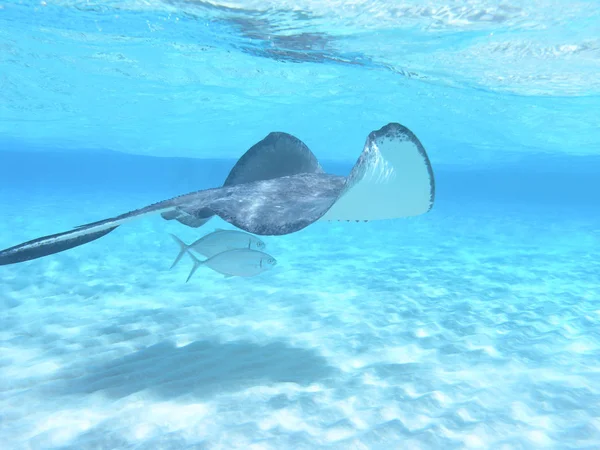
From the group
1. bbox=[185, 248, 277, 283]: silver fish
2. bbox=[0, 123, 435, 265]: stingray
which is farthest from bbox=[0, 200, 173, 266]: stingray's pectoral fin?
bbox=[185, 248, 277, 283]: silver fish

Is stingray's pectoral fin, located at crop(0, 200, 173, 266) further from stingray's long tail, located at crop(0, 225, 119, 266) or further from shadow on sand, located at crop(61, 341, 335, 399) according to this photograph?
shadow on sand, located at crop(61, 341, 335, 399)

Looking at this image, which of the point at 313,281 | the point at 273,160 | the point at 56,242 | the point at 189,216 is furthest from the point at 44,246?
the point at 313,281

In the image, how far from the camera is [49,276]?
31.7 feet

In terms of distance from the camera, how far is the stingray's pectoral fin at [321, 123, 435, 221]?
11.3 ft

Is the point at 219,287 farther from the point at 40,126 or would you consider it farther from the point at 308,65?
the point at 40,126

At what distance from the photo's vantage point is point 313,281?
9.90 meters

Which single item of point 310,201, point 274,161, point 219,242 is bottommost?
point 219,242

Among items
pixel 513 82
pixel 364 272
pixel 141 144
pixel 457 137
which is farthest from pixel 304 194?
pixel 141 144

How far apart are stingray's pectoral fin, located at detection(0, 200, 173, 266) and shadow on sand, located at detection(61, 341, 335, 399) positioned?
6.05 feet

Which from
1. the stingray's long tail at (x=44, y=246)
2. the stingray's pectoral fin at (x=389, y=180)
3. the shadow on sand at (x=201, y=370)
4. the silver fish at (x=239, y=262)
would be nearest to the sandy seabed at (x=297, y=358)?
the shadow on sand at (x=201, y=370)

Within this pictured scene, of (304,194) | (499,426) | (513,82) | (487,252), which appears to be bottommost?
(487,252)

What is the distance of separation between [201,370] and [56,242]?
2396 mm

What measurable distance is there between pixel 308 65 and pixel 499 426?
43.2 feet

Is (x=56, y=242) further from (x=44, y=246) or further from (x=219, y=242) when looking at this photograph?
(x=219, y=242)
